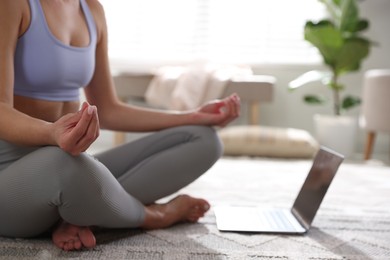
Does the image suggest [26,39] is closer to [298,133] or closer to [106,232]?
[106,232]

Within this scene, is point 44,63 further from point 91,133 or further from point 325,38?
point 325,38

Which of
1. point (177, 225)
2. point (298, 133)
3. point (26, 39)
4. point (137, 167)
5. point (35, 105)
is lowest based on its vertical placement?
point (298, 133)

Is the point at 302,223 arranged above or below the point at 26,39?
below

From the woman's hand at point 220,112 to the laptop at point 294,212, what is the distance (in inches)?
10.2

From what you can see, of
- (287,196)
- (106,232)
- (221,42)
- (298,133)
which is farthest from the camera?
(221,42)

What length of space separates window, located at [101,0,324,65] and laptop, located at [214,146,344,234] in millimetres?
2838

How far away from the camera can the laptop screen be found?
4.60ft

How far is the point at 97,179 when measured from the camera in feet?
→ 3.60

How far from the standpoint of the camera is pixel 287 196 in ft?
6.65

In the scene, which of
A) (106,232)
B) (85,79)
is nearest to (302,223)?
(106,232)

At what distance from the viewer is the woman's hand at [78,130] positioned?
934mm

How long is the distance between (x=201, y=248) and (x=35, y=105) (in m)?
0.49

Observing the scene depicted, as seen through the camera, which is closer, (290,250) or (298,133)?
(290,250)

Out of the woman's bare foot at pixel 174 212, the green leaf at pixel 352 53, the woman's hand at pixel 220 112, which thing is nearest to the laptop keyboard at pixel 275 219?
the woman's bare foot at pixel 174 212
